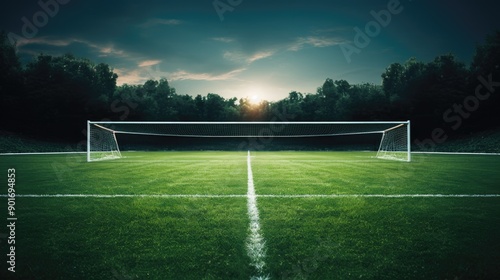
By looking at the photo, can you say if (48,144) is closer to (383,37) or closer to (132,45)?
(132,45)

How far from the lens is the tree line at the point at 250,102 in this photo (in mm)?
37188

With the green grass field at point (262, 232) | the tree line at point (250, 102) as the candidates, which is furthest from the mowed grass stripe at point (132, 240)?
the tree line at point (250, 102)

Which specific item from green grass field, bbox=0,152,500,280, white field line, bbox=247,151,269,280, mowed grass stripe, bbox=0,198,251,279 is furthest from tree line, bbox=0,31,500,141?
white field line, bbox=247,151,269,280

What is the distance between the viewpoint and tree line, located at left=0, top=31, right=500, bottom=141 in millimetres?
37188

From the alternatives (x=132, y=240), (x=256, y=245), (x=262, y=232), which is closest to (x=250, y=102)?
(x=262, y=232)

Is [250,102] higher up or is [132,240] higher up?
[250,102]

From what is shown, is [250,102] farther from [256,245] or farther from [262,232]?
[256,245]

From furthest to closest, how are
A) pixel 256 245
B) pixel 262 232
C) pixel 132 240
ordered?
1. pixel 262 232
2. pixel 132 240
3. pixel 256 245

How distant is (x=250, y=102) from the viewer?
5100 cm

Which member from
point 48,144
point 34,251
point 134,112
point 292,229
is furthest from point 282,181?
point 134,112

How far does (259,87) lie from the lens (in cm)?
4434

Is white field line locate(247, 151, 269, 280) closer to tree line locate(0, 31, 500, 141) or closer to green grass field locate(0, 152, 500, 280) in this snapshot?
green grass field locate(0, 152, 500, 280)

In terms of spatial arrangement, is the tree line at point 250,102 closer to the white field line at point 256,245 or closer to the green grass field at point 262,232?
the green grass field at point 262,232

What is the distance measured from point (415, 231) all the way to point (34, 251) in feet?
13.8
